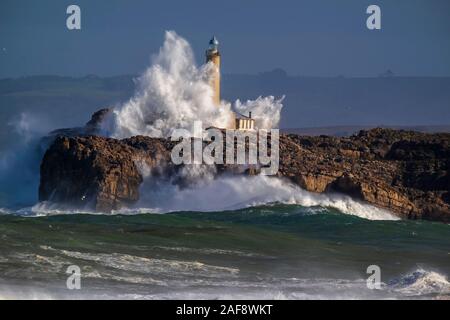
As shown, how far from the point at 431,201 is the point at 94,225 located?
17.2m

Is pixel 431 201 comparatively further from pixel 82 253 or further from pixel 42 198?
pixel 82 253

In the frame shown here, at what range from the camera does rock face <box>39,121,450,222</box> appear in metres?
53.6

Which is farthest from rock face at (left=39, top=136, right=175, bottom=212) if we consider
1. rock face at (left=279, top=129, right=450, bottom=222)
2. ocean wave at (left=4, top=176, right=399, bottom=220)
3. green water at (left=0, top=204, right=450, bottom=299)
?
rock face at (left=279, top=129, right=450, bottom=222)

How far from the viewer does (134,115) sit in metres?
65.7

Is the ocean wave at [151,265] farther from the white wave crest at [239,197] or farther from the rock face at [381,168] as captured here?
the rock face at [381,168]

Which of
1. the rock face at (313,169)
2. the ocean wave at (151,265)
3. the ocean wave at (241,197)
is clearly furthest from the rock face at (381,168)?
the ocean wave at (151,265)

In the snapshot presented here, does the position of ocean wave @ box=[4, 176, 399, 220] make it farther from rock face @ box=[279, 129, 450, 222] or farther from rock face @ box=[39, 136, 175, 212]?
rock face @ box=[39, 136, 175, 212]

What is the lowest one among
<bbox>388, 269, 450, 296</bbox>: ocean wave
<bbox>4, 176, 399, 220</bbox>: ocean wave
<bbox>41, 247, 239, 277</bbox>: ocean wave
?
<bbox>388, 269, 450, 296</bbox>: ocean wave

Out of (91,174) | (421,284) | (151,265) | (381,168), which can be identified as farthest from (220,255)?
(381,168)

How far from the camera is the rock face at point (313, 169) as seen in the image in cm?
5359

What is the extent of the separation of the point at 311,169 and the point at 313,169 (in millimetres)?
78

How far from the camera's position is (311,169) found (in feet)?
193

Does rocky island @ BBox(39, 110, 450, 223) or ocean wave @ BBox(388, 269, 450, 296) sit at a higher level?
rocky island @ BBox(39, 110, 450, 223)

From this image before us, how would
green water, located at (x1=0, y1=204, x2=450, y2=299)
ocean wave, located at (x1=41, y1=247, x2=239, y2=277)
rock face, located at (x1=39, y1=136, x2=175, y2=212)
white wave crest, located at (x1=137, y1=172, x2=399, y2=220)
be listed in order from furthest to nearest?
white wave crest, located at (x1=137, y1=172, x2=399, y2=220)
rock face, located at (x1=39, y1=136, x2=175, y2=212)
ocean wave, located at (x1=41, y1=247, x2=239, y2=277)
green water, located at (x1=0, y1=204, x2=450, y2=299)
